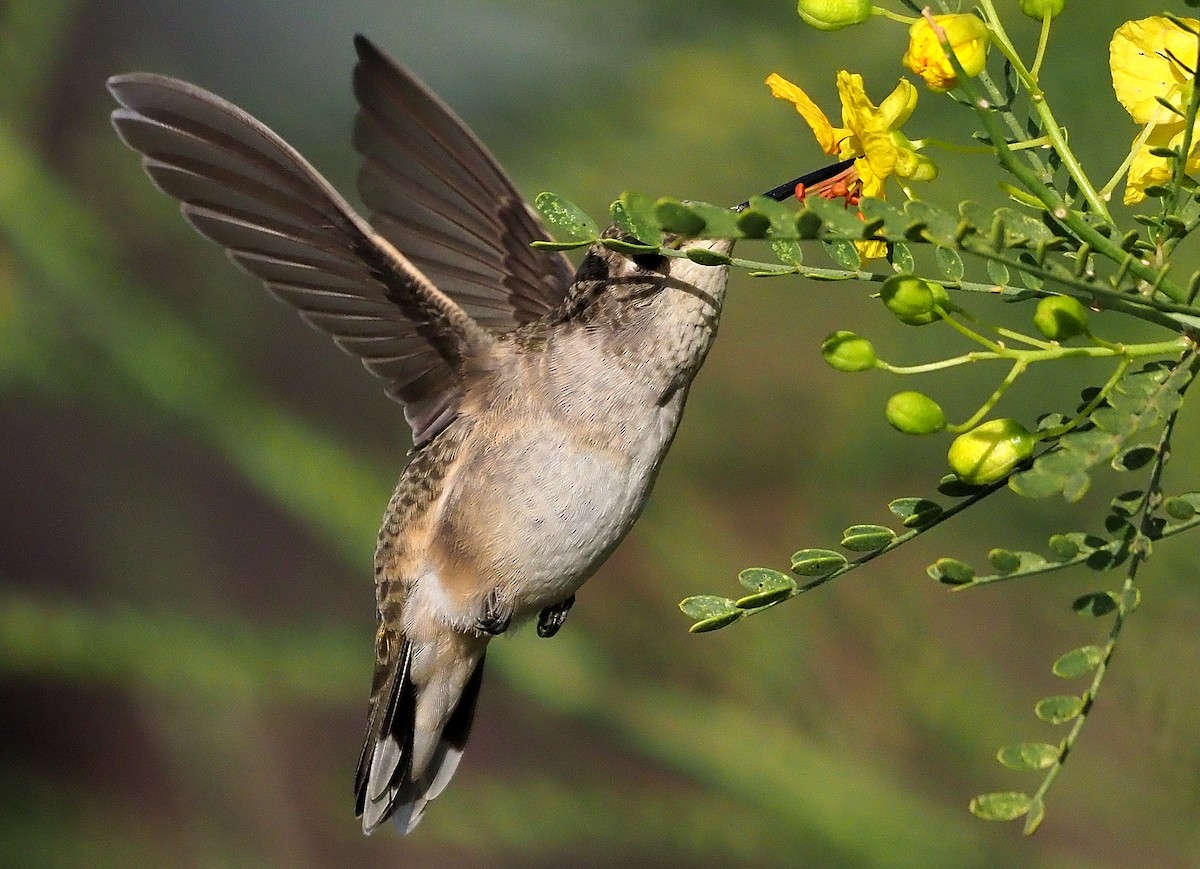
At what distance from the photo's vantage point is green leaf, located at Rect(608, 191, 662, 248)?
58 cm

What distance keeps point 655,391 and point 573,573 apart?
188 mm

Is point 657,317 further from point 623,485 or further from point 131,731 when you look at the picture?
point 131,731

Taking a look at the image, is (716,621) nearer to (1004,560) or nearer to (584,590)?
(1004,560)

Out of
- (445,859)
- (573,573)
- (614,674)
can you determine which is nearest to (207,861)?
(445,859)

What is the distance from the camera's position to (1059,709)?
66cm

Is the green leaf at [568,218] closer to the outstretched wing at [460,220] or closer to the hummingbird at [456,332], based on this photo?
the hummingbird at [456,332]

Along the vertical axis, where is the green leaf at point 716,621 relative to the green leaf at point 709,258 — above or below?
below

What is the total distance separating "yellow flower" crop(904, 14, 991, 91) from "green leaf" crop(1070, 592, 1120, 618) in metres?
0.25

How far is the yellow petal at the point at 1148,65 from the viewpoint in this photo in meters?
0.65

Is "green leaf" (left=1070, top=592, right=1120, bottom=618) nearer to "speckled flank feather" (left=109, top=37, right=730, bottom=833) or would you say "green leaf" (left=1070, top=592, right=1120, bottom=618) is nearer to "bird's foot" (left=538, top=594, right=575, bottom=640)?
"speckled flank feather" (left=109, top=37, right=730, bottom=833)

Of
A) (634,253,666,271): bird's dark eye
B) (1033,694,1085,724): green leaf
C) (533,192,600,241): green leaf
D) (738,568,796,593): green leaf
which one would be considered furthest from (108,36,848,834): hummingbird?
(1033,694,1085,724): green leaf

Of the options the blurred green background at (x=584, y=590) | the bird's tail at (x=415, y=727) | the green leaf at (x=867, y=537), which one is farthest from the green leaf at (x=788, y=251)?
the blurred green background at (x=584, y=590)

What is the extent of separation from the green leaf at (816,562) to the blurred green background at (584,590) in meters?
1.08

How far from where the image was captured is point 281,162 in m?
1.08
